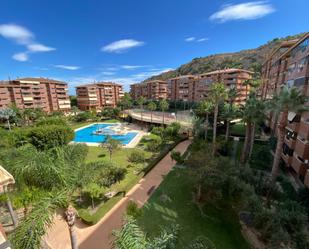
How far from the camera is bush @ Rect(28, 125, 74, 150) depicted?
2950 cm

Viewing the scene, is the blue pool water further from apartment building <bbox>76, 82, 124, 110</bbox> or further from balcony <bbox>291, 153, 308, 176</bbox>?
apartment building <bbox>76, 82, 124, 110</bbox>

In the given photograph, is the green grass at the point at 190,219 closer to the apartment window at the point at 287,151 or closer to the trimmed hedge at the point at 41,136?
the apartment window at the point at 287,151

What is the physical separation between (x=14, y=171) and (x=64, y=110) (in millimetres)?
78966

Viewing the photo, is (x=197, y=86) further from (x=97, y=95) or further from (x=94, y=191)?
(x=94, y=191)

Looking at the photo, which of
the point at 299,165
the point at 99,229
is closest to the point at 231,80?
the point at 299,165

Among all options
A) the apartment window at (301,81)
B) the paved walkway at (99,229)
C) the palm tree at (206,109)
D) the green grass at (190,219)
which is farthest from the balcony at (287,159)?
the paved walkway at (99,229)

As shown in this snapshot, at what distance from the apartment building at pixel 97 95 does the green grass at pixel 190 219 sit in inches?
2932

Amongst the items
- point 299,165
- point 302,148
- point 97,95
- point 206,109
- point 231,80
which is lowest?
point 299,165

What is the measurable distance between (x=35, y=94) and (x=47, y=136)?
46706mm

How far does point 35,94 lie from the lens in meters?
66.0

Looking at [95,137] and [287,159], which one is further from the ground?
[287,159]

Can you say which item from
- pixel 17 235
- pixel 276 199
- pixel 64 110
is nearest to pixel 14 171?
pixel 17 235

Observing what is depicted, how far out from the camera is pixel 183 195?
17.0 m

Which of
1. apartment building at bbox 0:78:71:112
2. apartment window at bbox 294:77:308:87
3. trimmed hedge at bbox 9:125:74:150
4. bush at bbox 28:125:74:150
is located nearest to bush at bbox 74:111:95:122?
apartment building at bbox 0:78:71:112
